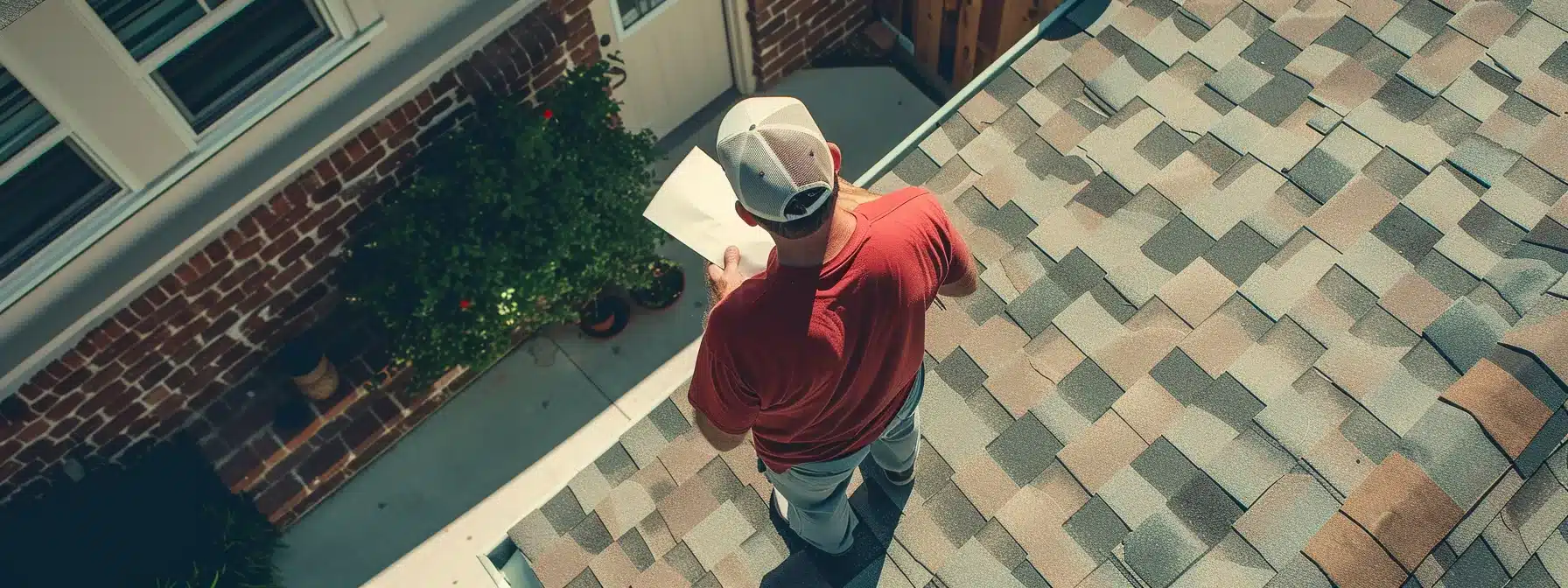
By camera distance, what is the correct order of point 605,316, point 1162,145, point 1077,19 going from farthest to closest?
point 605,316
point 1077,19
point 1162,145

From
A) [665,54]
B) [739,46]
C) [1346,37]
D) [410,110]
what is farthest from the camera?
[739,46]

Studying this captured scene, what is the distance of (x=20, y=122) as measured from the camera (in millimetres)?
4547

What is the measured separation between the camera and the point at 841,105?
26.4ft

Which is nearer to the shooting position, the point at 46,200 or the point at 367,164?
the point at 46,200

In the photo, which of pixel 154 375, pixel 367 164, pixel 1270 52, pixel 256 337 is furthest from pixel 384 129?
pixel 1270 52

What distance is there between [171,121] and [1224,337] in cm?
437

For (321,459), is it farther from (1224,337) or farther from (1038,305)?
(1224,337)

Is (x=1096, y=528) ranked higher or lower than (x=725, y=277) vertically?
lower

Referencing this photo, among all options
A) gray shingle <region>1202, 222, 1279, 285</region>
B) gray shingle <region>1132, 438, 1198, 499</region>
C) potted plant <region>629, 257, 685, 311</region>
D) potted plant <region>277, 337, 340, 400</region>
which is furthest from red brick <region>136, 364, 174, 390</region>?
gray shingle <region>1202, 222, 1279, 285</region>

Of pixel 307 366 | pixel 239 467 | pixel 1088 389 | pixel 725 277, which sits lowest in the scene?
pixel 239 467

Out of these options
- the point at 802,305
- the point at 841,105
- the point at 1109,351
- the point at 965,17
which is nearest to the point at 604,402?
the point at 841,105

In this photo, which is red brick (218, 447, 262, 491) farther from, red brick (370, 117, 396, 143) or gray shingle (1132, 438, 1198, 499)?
gray shingle (1132, 438, 1198, 499)

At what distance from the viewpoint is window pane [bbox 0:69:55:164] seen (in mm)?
4500

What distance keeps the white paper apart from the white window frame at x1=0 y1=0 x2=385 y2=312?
86.5 inches
